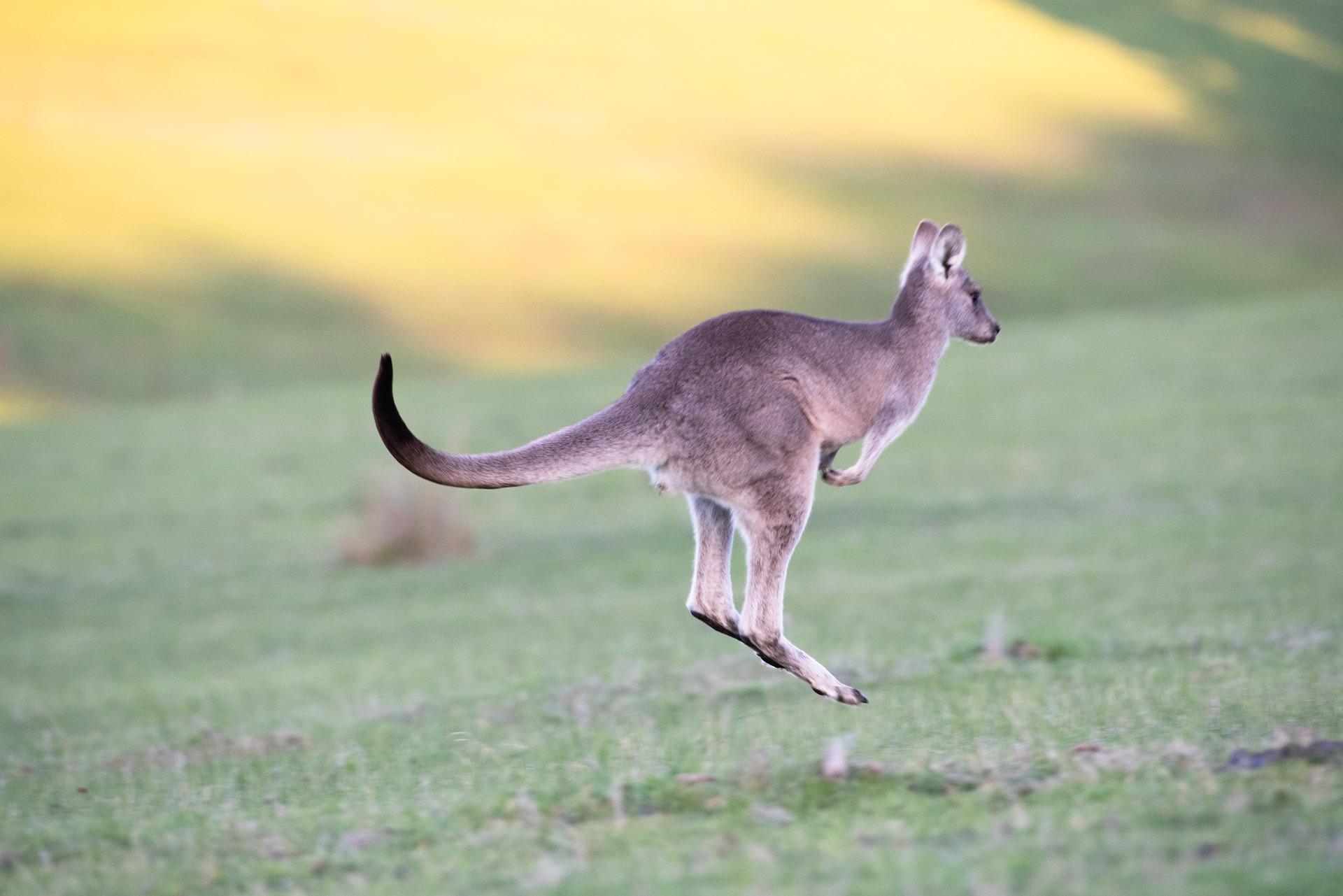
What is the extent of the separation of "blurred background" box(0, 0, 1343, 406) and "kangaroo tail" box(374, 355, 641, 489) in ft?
109

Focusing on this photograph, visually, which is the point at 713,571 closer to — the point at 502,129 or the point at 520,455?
the point at 520,455

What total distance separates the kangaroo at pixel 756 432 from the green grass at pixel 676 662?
751 millimetres

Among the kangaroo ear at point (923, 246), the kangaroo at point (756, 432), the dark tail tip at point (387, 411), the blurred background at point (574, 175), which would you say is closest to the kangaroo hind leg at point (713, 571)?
the kangaroo at point (756, 432)

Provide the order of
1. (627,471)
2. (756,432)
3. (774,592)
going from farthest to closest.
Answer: (627,471)
(774,592)
(756,432)

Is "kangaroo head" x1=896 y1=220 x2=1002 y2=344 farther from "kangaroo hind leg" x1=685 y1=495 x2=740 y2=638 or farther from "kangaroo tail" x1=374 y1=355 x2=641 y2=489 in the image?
"kangaroo tail" x1=374 y1=355 x2=641 y2=489

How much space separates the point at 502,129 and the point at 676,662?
1976 inches

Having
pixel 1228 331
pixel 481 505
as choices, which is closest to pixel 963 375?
pixel 1228 331

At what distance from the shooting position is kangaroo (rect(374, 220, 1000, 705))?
6402mm

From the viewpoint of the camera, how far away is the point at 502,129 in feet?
195

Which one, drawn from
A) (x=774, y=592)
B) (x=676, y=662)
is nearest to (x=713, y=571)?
(x=774, y=592)

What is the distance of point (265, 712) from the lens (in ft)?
37.1

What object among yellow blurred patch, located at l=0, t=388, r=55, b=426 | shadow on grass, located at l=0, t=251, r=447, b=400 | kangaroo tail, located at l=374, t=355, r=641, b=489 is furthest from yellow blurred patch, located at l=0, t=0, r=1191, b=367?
kangaroo tail, located at l=374, t=355, r=641, b=489

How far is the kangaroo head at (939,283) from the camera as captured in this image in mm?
7051

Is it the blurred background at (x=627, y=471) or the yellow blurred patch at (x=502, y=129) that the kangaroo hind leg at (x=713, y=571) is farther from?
the yellow blurred patch at (x=502, y=129)
